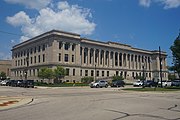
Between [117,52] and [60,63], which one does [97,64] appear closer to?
[117,52]

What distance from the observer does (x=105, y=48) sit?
379 feet

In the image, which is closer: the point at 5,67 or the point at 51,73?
the point at 51,73

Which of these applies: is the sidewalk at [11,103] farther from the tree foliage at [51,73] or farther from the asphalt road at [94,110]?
the tree foliage at [51,73]

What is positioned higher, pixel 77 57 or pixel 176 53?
pixel 77 57

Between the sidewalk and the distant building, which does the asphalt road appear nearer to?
the sidewalk

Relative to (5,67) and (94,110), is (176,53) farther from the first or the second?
(5,67)

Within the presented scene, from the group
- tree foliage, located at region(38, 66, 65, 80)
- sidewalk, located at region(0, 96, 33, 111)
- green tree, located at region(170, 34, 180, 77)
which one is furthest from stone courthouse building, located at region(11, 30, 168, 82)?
sidewalk, located at region(0, 96, 33, 111)

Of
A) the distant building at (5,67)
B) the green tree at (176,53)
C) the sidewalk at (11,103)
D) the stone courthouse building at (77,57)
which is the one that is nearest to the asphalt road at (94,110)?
the sidewalk at (11,103)

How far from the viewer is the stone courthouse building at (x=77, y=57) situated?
9188 centimetres

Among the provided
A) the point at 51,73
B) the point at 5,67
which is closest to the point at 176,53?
the point at 51,73

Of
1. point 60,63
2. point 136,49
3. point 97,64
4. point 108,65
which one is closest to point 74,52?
point 60,63

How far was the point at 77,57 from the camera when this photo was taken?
97438mm

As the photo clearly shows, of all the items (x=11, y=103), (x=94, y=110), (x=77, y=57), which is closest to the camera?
(x=94, y=110)

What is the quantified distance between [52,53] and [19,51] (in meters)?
36.4
